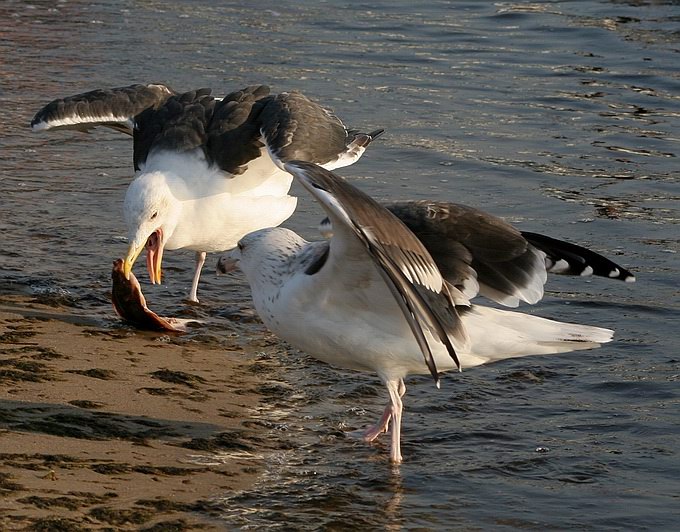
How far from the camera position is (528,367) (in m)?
7.02

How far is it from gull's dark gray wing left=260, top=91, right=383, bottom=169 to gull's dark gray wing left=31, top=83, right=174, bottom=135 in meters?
0.87

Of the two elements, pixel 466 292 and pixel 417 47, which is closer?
pixel 466 292

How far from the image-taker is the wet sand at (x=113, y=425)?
484cm

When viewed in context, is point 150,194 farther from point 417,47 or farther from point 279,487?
point 417,47

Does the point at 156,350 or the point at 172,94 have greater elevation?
the point at 172,94

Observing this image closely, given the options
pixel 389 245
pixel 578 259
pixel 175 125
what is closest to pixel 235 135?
pixel 175 125

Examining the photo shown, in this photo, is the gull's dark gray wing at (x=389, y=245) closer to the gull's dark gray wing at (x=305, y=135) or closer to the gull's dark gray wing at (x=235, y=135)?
the gull's dark gray wing at (x=305, y=135)

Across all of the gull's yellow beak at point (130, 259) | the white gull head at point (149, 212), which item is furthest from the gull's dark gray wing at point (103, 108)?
the gull's yellow beak at point (130, 259)

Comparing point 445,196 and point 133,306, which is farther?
point 445,196

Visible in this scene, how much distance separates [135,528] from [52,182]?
556 centimetres

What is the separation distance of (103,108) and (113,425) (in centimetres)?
312

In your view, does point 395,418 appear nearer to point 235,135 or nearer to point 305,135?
point 305,135

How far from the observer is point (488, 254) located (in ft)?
19.1

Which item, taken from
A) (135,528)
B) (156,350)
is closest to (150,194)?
(156,350)
